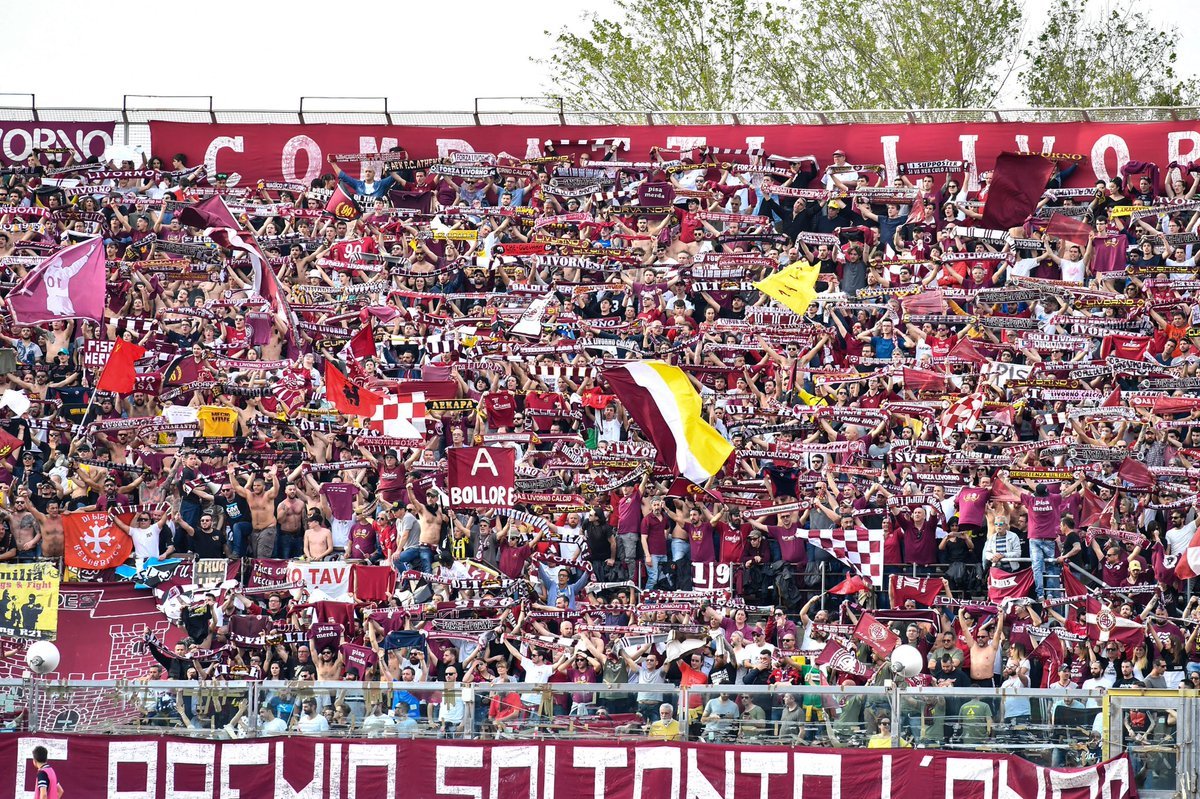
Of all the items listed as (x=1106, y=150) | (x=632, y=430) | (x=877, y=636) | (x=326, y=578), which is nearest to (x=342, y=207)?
(x=632, y=430)

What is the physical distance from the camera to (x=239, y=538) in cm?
2412

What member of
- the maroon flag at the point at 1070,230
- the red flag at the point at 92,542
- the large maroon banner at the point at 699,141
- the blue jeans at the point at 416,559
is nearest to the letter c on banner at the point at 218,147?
the large maroon banner at the point at 699,141

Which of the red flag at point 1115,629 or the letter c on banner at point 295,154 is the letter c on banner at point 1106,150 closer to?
the red flag at point 1115,629

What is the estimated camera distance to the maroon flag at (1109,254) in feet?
90.9

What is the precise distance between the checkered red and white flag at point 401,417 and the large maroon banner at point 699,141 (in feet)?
24.3

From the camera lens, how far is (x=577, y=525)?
23.7 metres

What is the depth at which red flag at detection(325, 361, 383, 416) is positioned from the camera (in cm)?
2558

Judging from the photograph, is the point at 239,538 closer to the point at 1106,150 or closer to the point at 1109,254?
the point at 1109,254

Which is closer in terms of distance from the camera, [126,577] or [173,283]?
[126,577]

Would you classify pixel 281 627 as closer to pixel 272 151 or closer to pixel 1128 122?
pixel 272 151

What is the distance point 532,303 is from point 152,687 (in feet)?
33.5

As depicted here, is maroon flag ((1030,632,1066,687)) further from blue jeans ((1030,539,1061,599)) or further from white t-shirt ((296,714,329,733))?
white t-shirt ((296,714,329,733))

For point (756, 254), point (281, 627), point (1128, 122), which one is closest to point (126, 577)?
point (281, 627)

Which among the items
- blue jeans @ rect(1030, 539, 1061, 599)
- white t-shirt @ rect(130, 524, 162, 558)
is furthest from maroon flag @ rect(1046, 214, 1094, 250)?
white t-shirt @ rect(130, 524, 162, 558)
